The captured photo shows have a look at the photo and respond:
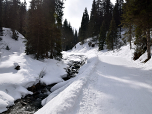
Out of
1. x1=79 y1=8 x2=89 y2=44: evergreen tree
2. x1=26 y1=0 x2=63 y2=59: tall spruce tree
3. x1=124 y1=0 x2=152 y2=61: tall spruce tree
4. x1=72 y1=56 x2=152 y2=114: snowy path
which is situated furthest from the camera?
x1=79 y1=8 x2=89 y2=44: evergreen tree

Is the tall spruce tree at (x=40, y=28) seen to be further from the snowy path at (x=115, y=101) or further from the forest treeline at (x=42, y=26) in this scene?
the snowy path at (x=115, y=101)

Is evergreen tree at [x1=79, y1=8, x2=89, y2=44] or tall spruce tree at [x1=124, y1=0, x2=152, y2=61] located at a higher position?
evergreen tree at [x1=79, y1=8, x2=89, y2=44]

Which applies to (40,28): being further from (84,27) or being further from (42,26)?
(84,27)

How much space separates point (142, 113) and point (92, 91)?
6.70ft

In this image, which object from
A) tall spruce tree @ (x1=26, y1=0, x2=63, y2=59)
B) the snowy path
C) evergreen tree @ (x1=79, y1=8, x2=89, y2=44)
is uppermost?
evergreen tree @ (x1=79, y1=8, x2=89, y2=44)

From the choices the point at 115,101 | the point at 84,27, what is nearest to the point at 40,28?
the point at 115,101

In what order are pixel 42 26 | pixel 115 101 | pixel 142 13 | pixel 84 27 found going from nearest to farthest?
pixel 115 101
pixel 142 13
pixel 42 26
pixel 84 27

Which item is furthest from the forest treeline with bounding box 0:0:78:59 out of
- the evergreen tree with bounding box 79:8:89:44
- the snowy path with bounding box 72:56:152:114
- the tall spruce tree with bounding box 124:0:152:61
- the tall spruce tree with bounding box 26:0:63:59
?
the evergreen tree with bounding box 79:8:89:44

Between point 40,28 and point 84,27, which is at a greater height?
point 84,27

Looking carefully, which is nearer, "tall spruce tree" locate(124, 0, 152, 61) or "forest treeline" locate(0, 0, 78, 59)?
"tall spruce tree" locate(124, 0, 152, 61)

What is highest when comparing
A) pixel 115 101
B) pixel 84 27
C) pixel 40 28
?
pixel 84 27

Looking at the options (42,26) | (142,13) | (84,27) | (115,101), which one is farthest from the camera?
(84,27)

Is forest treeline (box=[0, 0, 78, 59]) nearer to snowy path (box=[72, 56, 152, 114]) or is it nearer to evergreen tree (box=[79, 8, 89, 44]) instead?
snowy path (box=[72, 56, 152, 114])

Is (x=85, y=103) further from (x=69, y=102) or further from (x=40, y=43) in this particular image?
(x=40, y=43)
